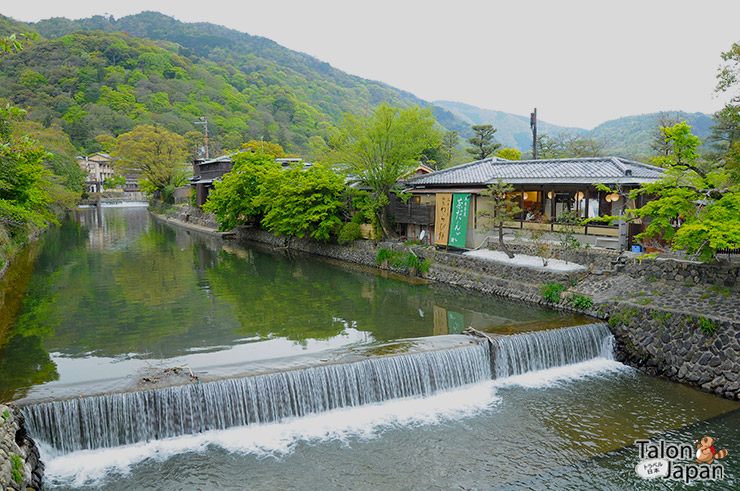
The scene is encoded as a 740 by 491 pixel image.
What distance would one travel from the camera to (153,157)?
69.1 meters

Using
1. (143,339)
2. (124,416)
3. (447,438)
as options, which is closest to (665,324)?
(447,438)

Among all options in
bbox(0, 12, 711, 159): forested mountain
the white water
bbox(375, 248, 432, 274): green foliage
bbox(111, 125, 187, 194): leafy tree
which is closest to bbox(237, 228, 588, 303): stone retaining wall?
bbox(375, 248, 432, 274): green foliage

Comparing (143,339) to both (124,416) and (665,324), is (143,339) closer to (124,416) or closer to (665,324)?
(124,416)

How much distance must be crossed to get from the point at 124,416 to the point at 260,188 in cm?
2635

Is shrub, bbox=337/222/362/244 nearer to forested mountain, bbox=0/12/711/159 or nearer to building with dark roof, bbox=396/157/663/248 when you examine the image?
building with dark roof, bbox=396/157/663/248

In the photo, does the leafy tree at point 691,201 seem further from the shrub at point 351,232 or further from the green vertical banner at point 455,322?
the shrub at point 351,232

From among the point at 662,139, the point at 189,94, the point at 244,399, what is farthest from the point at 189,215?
the point at 189,94

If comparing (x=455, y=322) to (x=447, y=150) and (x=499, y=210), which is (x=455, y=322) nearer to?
(x=499, y=210)

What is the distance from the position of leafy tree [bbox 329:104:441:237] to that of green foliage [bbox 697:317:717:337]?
16820mm

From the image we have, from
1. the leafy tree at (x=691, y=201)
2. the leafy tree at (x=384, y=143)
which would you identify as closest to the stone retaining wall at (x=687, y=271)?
the leafy tree at (x=691, y=201)

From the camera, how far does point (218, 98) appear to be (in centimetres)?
11950

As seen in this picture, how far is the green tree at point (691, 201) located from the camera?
13211 mm

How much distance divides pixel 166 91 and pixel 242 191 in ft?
296
